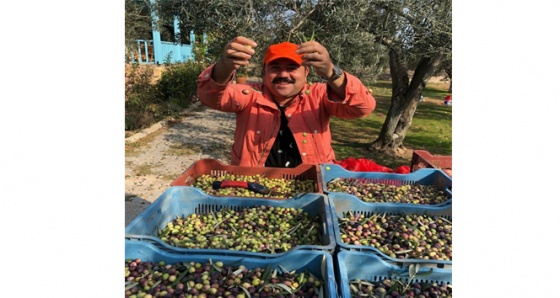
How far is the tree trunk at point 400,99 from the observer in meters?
6.81

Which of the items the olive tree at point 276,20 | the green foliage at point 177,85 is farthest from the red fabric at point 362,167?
the green foliage at point 177,85

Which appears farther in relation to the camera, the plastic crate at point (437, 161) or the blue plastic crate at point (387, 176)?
the plastic crate at point (437, 161)

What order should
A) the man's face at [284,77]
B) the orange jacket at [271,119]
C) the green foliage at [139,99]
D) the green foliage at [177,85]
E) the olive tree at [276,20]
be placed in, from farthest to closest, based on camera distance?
the green foliage at [177,85], the green foliage at [139,99], the olive tree at [276,20], the orange jacket at [271,119], the man's face at [284,77]

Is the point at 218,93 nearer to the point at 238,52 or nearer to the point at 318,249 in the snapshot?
the point at 238,52

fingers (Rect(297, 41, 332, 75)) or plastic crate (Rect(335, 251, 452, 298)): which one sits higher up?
fingers (Rect(297, 41, 332, 75))

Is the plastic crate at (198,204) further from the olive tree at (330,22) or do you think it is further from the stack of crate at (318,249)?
the olive tree at (330,22)

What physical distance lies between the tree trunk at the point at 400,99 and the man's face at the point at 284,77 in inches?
176

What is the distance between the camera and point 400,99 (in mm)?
7422

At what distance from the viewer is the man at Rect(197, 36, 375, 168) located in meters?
2.49

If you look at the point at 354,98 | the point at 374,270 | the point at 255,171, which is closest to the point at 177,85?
the point at 255,171

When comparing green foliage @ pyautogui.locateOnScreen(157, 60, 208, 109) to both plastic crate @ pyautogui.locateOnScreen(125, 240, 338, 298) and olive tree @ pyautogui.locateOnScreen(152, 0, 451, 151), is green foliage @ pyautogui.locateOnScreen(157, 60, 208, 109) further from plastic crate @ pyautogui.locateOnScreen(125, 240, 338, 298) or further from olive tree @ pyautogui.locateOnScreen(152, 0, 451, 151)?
plastic crate @ pyautogui.locateOnScreen(125, 240, 338, 298)

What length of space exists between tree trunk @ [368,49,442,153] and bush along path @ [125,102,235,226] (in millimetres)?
3678

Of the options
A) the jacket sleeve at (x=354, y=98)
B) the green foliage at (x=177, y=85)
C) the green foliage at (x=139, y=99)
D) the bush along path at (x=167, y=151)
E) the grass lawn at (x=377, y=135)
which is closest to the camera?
the jacket sleeve at (x=354, y=98)

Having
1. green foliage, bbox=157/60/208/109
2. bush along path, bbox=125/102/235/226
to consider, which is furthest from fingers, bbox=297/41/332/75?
green foliage, bbox=157/60/208/109
